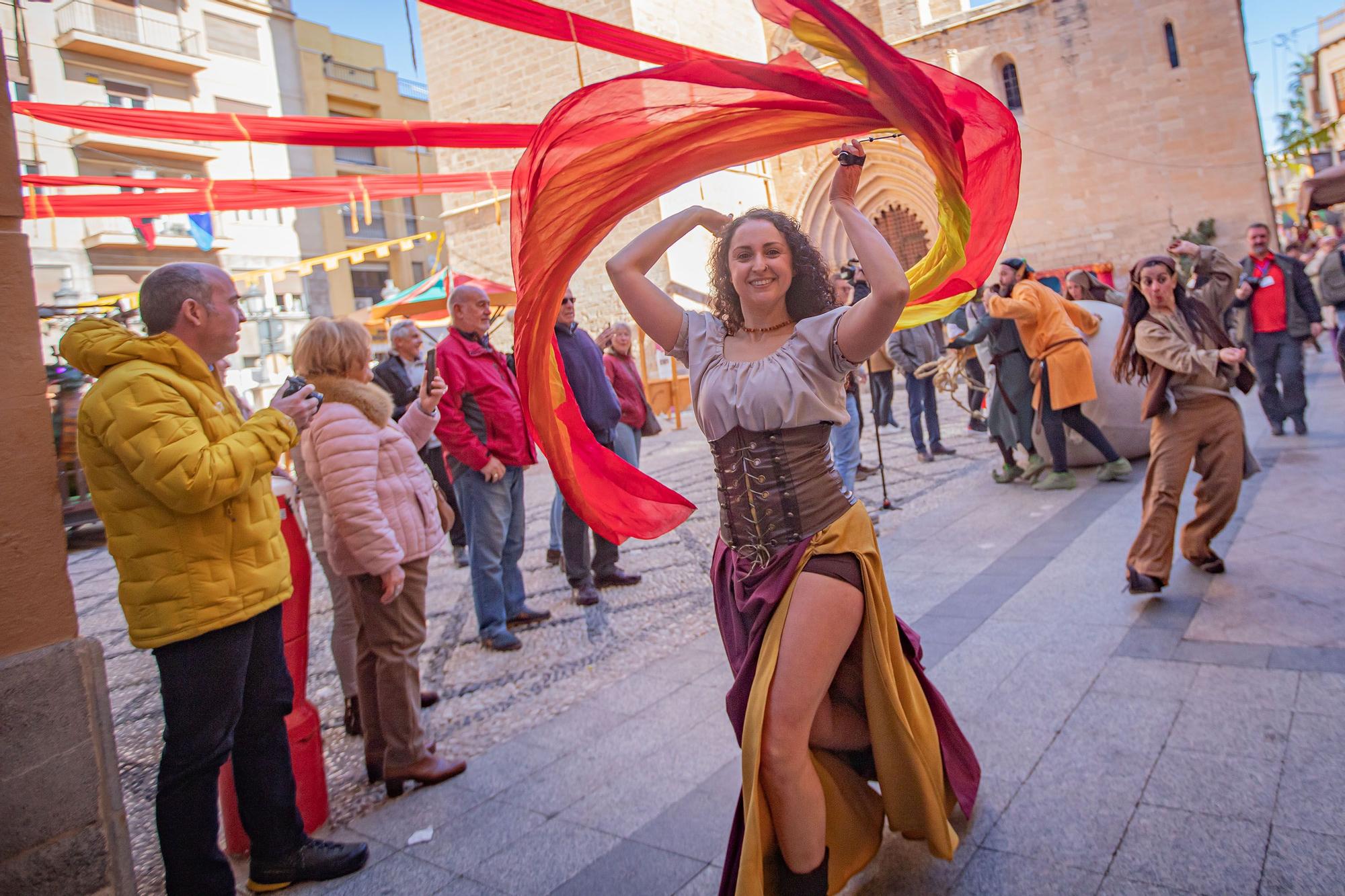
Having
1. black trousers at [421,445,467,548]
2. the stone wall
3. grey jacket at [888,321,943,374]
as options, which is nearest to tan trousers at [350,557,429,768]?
black trousers at [421,445,467,548]

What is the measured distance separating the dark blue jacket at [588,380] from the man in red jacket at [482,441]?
49cm

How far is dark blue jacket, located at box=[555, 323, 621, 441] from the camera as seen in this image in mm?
5414

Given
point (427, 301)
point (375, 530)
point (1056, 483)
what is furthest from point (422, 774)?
point (427, 301)

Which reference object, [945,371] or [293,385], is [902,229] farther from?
[293,385]

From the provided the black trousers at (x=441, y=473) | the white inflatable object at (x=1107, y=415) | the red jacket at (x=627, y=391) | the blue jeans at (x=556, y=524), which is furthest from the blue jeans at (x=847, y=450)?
the black trousers at (x=441, y=473)

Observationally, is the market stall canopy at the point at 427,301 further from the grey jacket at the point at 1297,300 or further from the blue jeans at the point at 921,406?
the grey jacket at the point at 1297,300

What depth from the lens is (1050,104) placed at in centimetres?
2077

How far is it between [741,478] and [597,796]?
145cm

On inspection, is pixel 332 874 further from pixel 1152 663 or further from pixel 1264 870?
pixel 1152 663

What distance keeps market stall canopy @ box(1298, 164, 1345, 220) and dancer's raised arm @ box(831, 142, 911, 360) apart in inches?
63.6

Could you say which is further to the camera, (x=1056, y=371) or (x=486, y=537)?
(x=1056, y=371)

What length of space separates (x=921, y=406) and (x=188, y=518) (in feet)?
26.6

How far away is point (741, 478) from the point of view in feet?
7.45

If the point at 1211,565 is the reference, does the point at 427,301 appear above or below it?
above
